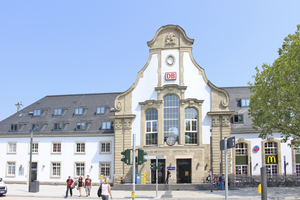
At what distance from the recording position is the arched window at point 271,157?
129ft

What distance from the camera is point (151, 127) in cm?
3769

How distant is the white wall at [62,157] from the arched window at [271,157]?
19412mm

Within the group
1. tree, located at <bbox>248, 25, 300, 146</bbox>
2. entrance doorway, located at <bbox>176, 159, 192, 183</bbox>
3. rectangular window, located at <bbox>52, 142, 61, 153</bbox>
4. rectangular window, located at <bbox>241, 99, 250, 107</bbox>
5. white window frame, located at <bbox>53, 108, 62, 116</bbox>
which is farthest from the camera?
white window frame, located at <bbox>53, 108, 62, 116</bbox>

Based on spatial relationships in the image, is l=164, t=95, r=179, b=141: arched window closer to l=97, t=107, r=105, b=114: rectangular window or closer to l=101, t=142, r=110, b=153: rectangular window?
l=101, t=142, r=110, b=153: rectangular window

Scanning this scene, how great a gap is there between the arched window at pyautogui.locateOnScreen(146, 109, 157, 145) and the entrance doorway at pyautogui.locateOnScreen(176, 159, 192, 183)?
374cm

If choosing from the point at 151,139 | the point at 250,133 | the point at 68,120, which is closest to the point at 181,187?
the point at 151,139

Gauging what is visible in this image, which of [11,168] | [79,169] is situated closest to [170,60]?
[79,169]

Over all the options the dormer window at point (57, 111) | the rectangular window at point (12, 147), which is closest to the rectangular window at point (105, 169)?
the dormer window at point (57, 111)

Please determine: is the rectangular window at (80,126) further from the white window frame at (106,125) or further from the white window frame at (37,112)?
the white window frame at (37,112)

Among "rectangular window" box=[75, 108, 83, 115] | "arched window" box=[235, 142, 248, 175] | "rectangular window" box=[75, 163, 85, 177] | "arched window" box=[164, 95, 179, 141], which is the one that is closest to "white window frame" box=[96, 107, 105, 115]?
"rectangular window" box=[75, 108, 83, 115]

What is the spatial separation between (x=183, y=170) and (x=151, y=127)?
6126mm

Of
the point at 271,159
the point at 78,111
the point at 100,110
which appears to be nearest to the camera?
the point at 271,159

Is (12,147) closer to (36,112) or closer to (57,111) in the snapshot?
(36,112)

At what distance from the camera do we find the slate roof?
1731 inches
